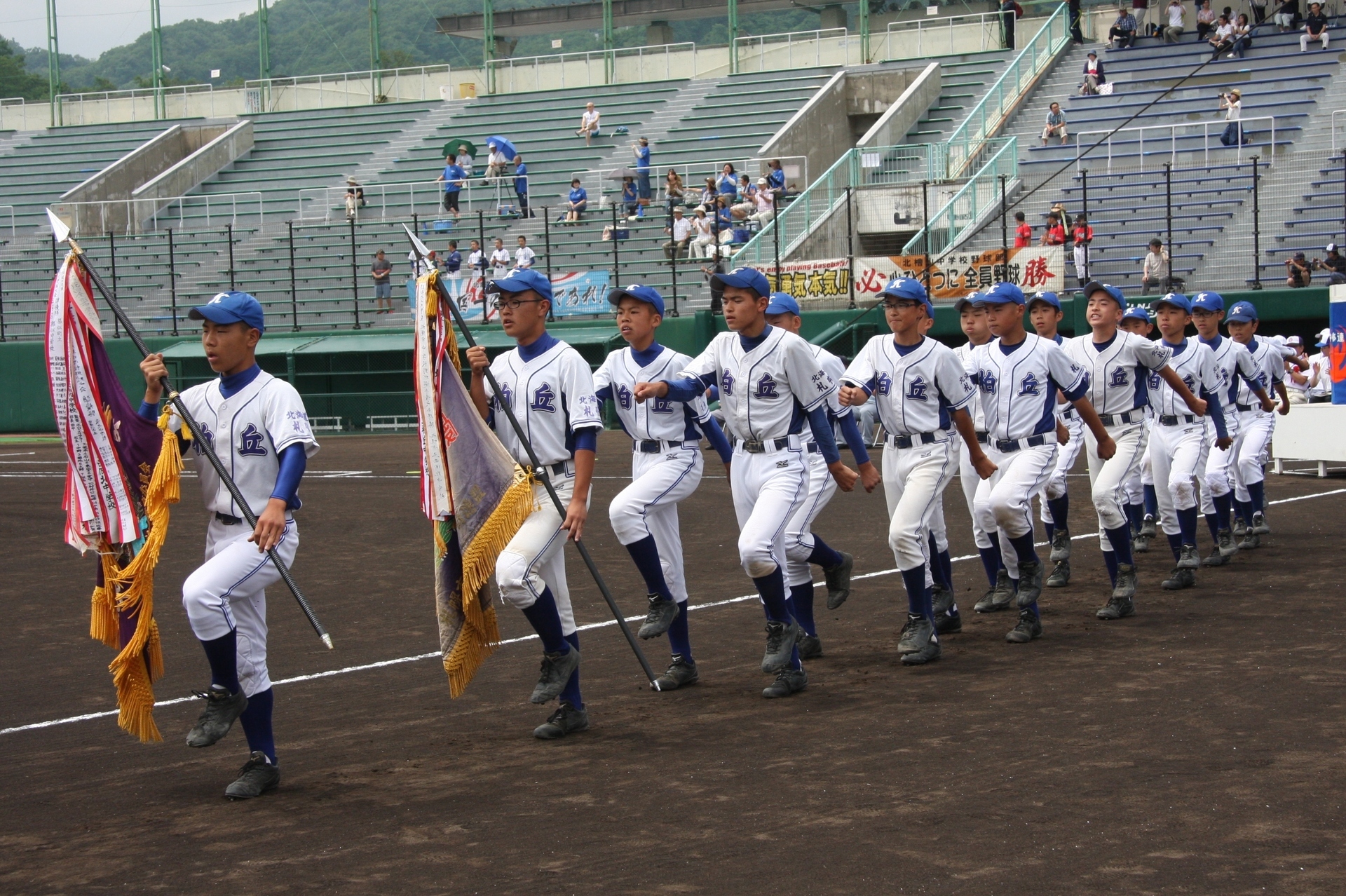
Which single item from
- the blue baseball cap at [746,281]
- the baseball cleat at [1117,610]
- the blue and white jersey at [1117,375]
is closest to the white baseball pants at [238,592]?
the blue baseball cap at [746,281]

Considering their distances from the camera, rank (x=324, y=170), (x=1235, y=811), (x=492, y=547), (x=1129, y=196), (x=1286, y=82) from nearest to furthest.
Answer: (x=1235, y=811), (x=492, y=547), (x=1129, y=196), (x=1286, y=82), (x=324, y=170)

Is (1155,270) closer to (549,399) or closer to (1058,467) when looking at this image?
(1058,467)

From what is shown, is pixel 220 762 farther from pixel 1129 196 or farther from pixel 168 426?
pixel 1129 196

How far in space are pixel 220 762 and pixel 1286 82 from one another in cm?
3004

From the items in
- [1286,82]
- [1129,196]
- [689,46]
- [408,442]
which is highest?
[689,46]

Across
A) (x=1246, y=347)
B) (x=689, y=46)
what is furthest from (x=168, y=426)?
(x=689, y=46)

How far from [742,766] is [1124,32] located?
32644mm

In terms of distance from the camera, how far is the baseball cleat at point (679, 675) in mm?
7945

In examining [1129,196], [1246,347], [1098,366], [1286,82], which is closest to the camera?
[1098,366]

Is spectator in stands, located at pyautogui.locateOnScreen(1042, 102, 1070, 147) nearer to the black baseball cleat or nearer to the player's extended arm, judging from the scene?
the player's extended arm

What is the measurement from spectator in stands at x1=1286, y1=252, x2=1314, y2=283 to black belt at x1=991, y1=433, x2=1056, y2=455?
56.8ft

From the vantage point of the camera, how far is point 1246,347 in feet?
41.7

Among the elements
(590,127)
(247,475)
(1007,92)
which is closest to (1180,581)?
(247,475)

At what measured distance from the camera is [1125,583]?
9.70 m
